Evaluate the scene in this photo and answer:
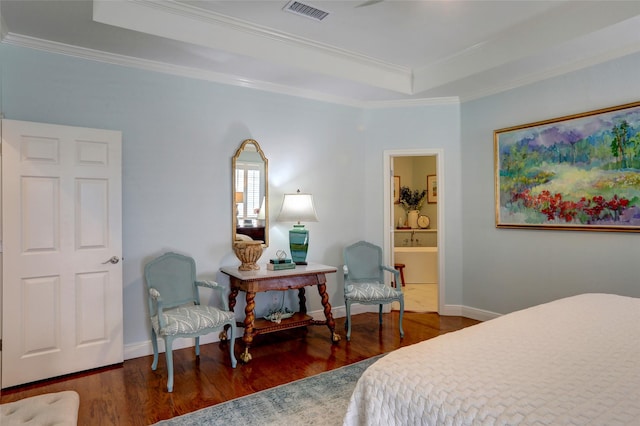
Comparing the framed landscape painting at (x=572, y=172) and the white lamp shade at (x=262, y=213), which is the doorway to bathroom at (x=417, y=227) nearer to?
the framed landscape painting at (x=572, y=172)

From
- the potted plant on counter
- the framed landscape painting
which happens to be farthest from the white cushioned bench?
the potted plant on counter

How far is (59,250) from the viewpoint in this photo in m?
2.91

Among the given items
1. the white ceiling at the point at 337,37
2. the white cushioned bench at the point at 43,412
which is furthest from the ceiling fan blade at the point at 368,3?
the white cushioned bench at the point at 43,412

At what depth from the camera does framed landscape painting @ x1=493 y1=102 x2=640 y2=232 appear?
126 inches

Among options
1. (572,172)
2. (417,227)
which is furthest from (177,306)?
(417,227)

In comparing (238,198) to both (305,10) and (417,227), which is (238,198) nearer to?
(305,10)

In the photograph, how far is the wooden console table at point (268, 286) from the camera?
3.24m

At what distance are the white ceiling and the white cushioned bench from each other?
2.36 metres

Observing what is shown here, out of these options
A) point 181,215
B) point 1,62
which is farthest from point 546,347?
point 1,62

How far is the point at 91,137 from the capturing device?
3.03 meters

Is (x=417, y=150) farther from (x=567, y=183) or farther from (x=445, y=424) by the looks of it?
(x=445, y=424)

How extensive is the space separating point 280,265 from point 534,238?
2555 millimetres

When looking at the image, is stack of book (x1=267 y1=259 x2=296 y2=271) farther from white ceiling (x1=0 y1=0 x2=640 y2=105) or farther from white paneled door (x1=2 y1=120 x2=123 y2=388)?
white ceiling (x1=0 y1=0 x2=640 y2=105)

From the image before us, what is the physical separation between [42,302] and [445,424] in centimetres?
296
